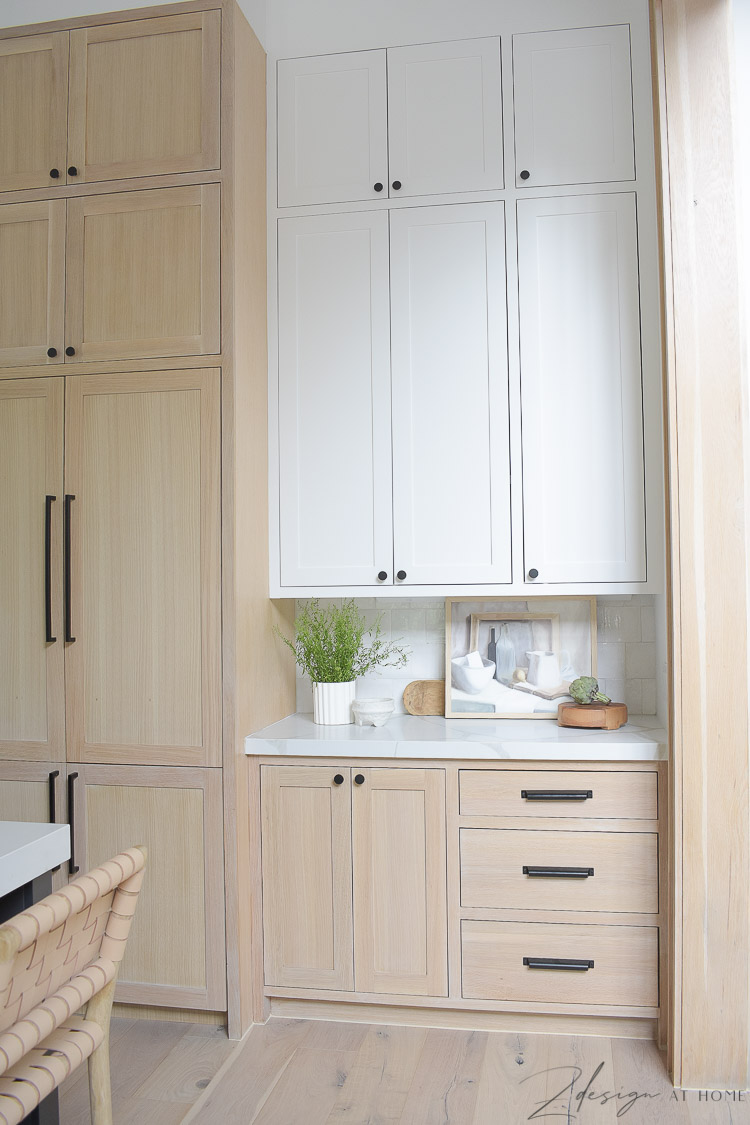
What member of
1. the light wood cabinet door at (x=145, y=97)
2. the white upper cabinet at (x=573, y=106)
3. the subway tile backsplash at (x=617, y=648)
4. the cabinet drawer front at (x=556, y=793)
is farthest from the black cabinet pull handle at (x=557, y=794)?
the light wood cabinet door at (x=145, y=97)

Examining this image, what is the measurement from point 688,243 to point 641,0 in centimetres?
96

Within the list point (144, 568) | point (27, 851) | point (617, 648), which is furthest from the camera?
point (617, 648)

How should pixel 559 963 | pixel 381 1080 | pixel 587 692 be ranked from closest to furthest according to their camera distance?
pixel 381 1080, pixel 559 963, pixel 587 692

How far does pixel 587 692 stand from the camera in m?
2.67

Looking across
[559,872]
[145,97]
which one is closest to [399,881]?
[559,872]

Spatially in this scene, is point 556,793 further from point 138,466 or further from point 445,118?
point 445,118

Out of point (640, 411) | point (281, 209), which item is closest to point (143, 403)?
point (281, 209)

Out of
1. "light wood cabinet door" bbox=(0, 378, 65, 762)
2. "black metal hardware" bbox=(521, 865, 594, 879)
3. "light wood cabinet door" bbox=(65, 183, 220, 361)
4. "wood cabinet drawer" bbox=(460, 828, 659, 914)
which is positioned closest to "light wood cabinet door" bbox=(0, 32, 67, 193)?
"light wood cabinet door" bbox=(65, 183, 220, 361)

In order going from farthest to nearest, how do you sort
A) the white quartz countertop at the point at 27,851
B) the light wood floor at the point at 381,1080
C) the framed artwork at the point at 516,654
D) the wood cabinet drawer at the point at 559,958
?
the framed artwork at the point at 516,654 < the wood cabinet drawer at the point at 559,958 < the light wood floor at the point at 381,1080 < the white quartz countertop at the point at 27,851

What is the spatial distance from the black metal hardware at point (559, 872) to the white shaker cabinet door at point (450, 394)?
32.3 inches

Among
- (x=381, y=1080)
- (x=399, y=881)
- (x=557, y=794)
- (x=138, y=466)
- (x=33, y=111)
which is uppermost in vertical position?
(x=33, y=111)

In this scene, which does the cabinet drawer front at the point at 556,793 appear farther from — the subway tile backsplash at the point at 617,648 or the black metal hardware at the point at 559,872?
the subway tile backsplash at the point at 617,648

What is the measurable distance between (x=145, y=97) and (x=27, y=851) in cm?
214

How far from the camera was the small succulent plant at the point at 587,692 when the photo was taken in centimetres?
267
